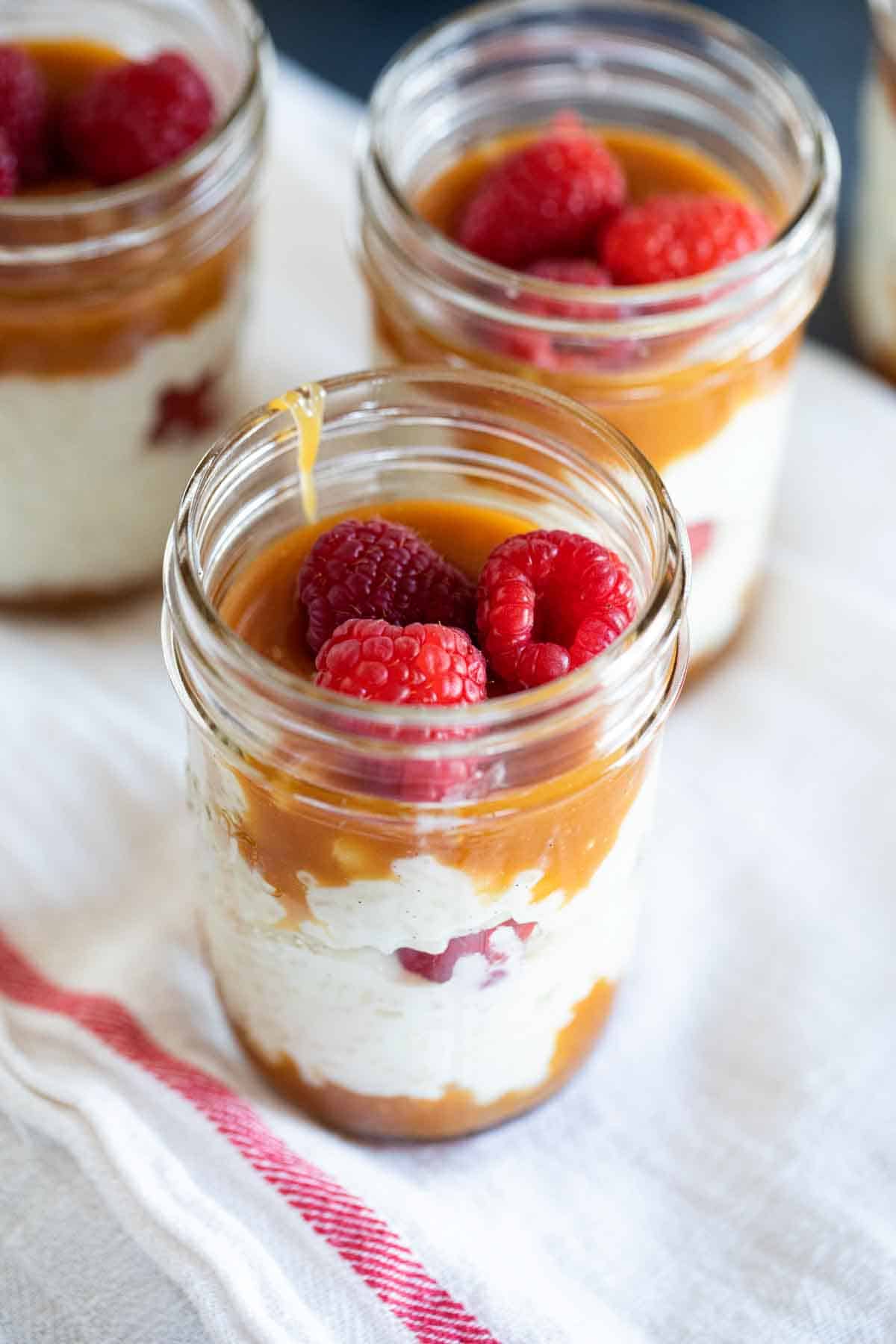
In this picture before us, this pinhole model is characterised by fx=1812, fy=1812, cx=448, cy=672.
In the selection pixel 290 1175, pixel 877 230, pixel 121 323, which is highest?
pixel 877 230

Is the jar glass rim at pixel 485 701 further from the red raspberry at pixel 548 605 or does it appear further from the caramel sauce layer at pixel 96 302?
the caramel sauce layer at pixel 96 302

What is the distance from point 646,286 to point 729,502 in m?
0.18

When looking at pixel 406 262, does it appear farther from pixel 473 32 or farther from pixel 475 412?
pixel 473 32

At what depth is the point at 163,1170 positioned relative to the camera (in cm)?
103

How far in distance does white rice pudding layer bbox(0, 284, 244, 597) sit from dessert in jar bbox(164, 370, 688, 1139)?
0.85 feet

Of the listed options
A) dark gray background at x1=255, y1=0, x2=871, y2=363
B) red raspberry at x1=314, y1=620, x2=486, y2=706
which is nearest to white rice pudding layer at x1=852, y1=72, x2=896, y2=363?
dark gray background at x1=255, y1=0, x2=871, y2=363

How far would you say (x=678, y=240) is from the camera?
47.0 inches

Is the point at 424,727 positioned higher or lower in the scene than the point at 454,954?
higher

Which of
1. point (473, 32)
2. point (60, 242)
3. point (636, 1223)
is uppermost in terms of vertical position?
point (473, 32)

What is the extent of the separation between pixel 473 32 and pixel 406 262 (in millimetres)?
284

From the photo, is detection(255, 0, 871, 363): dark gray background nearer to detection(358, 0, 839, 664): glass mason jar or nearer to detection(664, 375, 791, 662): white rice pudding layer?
detection(358, 0, 839, 664): glass mason jar

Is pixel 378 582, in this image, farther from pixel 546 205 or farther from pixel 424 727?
pixel 546 205

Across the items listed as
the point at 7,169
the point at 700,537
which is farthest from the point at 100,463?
the point at 700,537

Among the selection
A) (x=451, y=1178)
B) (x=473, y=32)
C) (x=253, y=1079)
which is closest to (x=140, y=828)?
(x=253, y=1079)
